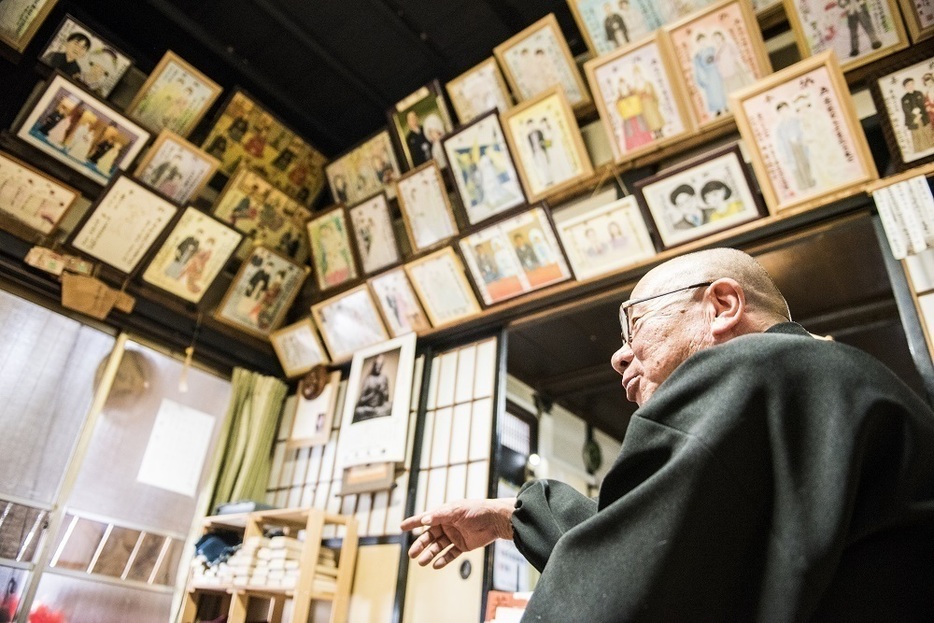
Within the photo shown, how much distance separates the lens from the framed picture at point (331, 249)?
19.7 feet

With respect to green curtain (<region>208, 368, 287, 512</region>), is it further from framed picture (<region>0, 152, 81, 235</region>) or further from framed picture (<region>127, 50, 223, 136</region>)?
framed picture (<region>127, 50, 223, 136</region>)

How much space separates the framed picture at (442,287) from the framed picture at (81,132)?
8.79ft

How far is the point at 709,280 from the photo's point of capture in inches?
64.9

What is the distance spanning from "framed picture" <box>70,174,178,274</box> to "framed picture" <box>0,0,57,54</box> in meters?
1.25

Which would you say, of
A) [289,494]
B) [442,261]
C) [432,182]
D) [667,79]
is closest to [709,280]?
[667,79]

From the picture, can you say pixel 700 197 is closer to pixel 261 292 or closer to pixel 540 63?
pixel 540 63

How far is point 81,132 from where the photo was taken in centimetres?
514

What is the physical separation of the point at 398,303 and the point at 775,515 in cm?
462

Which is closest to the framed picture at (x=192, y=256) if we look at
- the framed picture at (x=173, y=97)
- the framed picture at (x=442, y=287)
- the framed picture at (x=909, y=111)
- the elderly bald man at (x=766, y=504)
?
the framed picture at (x=173, y=97)

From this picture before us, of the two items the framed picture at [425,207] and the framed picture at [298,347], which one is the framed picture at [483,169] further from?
the framed picture at [298,347]

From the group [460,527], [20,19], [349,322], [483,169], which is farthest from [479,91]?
[460,527]

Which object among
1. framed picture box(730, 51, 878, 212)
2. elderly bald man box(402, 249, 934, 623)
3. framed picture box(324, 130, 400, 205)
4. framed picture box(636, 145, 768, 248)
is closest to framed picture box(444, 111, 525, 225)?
framed picture box(324, 130, 400, 205)

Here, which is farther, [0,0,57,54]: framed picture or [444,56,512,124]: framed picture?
[444,56,512,124]: framed picture

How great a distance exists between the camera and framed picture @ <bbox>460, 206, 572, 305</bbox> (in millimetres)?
4531
